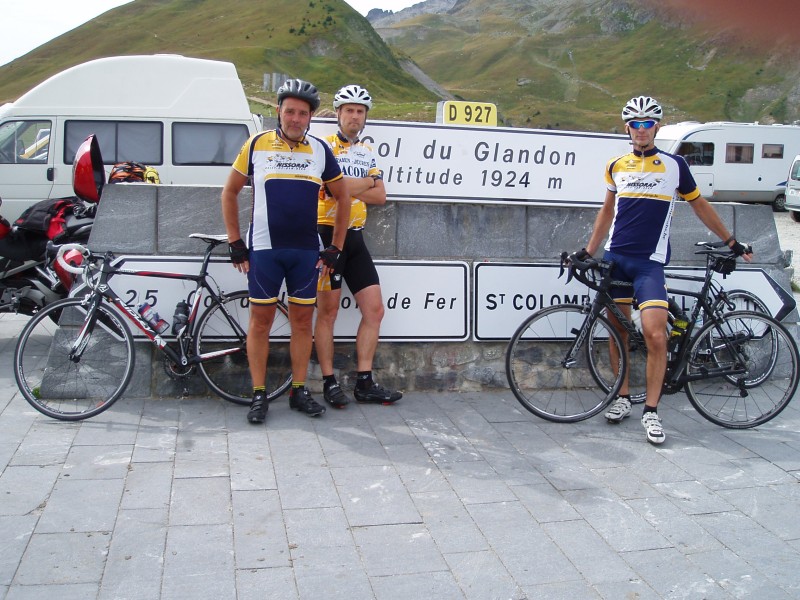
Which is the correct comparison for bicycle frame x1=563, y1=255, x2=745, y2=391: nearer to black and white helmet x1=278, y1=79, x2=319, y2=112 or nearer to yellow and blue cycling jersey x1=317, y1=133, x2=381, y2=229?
yellow and blue cycling jersey x1=317, y1=133, x2=381, y2=229

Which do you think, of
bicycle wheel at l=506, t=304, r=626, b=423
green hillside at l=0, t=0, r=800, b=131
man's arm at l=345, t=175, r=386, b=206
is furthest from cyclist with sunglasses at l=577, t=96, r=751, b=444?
green hillside at l=0, t=0, r=800, b=131

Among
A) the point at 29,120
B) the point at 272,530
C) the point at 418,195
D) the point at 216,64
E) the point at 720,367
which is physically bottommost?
the point at 272,530

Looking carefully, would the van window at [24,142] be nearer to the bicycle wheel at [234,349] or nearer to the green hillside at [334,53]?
the bicycle wheel at [234,349]

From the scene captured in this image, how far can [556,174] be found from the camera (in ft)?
22.0

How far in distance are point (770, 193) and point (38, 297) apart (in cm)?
3063

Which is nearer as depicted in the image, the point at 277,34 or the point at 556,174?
the point at 556,174

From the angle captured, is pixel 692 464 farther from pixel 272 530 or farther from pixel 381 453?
pixel 272 530

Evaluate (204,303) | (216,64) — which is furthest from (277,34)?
(204,303)

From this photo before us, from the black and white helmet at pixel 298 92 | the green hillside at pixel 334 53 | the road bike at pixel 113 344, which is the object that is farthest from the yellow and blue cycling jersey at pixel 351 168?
the green hillside at pixel 334 53

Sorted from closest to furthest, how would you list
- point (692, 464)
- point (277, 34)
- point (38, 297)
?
point (692, 464), point (38, 297), point (277, 34)

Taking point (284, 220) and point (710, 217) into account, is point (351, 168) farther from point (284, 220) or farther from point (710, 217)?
point (710, 217)

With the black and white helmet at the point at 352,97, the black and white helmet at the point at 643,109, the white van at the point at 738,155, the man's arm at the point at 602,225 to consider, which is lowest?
the man's arm at the point at 602,225

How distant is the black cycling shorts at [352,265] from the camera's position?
5.93 metres

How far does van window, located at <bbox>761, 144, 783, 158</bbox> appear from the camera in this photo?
1241 inches
